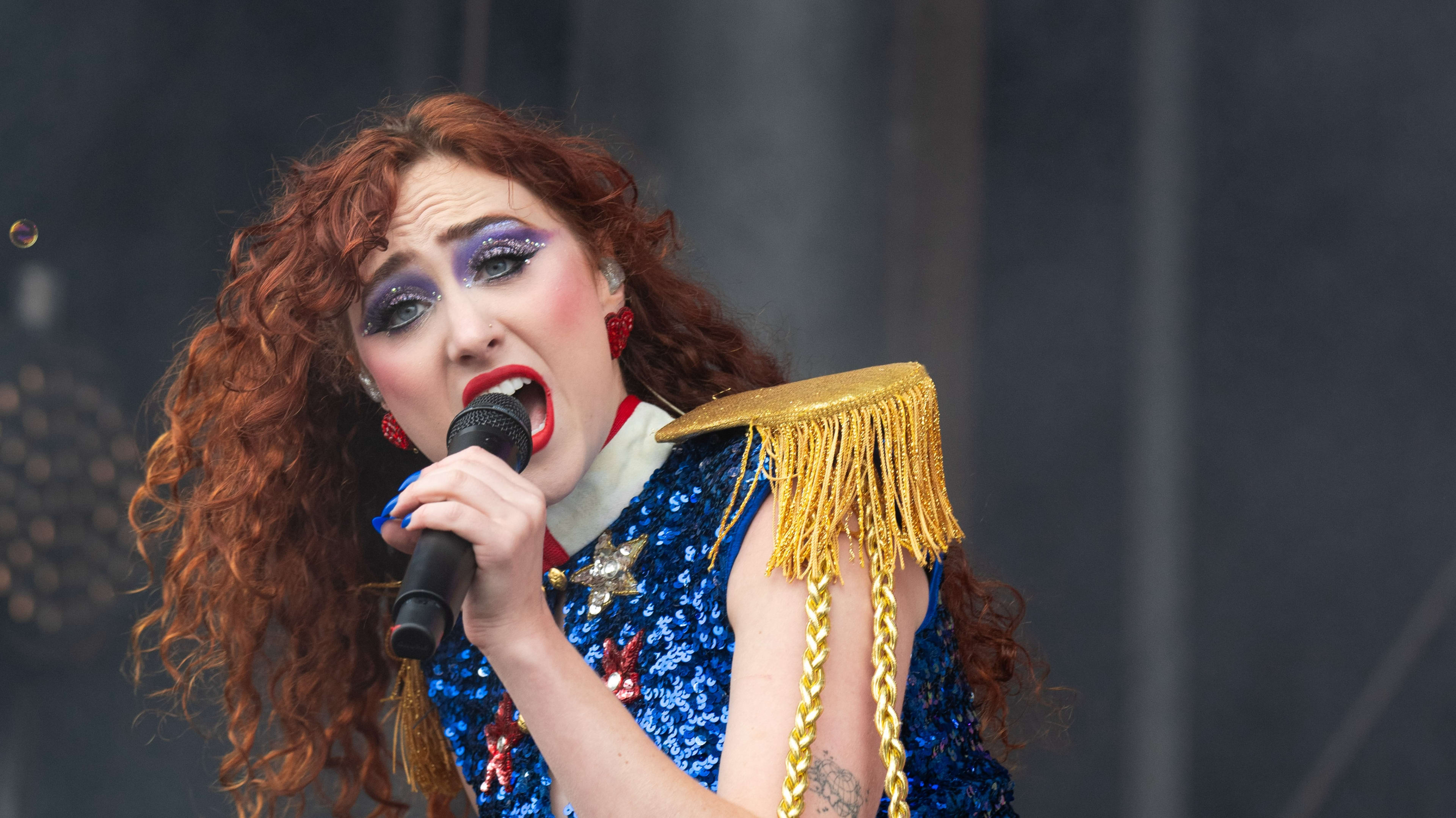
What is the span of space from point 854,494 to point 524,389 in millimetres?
384

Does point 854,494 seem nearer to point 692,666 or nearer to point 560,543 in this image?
point 692,666

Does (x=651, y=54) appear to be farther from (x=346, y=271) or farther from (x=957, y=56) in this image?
(x=346, y=271)

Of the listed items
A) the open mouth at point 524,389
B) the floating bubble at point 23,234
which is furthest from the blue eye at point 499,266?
the floating bubble at point 23,234

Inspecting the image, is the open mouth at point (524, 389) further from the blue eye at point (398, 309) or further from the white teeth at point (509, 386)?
the blue eye at point (398, 309)

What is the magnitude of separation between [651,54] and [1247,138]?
112cm

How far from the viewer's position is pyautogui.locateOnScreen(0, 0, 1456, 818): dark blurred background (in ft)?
6.89

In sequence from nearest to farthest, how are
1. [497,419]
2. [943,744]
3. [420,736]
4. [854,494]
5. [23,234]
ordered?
1. [497,419]
2. [854,494]
3. [943,744]
4. [420,736]
5. [23,234]

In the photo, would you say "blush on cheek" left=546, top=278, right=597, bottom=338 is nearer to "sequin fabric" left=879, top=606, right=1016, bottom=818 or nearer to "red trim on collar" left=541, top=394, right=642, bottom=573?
"red trim on collar" left=541, top=394, right=642, bottom=573

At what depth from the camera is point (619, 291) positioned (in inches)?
61.2

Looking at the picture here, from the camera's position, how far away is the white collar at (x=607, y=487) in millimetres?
1474

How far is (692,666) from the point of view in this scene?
4.30ft

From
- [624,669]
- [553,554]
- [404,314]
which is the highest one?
[404,314]

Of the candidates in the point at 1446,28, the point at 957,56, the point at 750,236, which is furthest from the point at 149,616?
the point at 1446,28

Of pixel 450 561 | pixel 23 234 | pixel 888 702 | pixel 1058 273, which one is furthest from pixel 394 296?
pixel 1058 273
